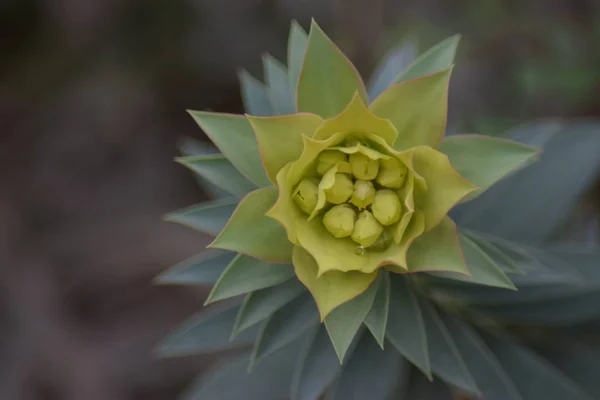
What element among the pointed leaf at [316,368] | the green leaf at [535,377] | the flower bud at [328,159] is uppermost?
the flower bud at [328,159]

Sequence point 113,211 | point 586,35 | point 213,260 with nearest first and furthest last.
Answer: point 213,260 < point 586,35 < point 113,211

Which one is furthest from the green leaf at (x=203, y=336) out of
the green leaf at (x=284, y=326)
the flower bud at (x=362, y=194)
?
the flower bud at (x=362, y=194)

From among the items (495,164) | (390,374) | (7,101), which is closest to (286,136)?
(495,164)

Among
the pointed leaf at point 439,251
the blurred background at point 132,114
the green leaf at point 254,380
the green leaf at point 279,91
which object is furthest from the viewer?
the blurred background at point 132,114

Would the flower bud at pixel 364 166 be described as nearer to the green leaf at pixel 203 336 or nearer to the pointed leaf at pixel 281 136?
the pointed leaf at pixel 281 136

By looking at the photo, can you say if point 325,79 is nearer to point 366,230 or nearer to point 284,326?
point 366,230

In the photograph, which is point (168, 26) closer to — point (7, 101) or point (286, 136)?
point (7, 101)
